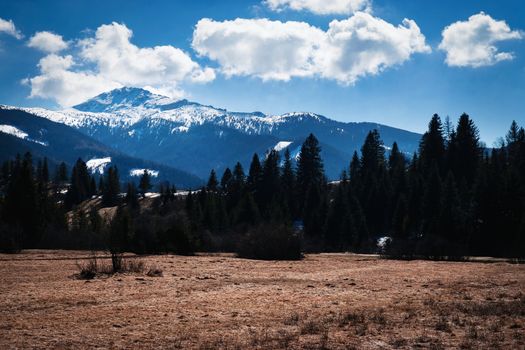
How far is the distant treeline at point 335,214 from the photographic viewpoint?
43.0 m

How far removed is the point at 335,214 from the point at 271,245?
2794 centimetres

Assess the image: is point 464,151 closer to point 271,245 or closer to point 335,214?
point 335,214

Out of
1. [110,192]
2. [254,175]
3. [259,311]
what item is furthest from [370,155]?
[259,311]

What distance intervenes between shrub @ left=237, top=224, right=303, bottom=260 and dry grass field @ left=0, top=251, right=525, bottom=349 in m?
16.9

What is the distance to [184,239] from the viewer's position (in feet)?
143

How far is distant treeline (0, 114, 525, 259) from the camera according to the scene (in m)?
43.0

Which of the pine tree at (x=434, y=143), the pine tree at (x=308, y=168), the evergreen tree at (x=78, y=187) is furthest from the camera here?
the evergreen tree at (x=78, y=187)

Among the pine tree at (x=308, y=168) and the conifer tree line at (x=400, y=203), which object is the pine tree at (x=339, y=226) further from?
the pine tree at (x=308, y=168)

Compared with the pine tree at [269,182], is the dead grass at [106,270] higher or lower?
lower

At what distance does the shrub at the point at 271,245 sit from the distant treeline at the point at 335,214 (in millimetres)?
95

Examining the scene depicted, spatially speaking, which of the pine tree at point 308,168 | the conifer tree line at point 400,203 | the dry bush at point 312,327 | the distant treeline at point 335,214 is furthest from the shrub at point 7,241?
the pine tree at point 308,168

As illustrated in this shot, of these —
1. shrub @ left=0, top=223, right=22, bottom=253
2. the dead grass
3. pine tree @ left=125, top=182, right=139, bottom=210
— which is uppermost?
pine tree @ left=125, top=182, right=139, bottom=210

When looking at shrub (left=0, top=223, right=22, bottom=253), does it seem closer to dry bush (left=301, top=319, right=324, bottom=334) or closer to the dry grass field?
the dry grass field

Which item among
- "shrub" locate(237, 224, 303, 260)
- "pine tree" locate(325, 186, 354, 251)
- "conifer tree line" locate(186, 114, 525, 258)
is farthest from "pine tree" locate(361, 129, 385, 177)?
"shrub" locate(237, 224, 303, 260)
